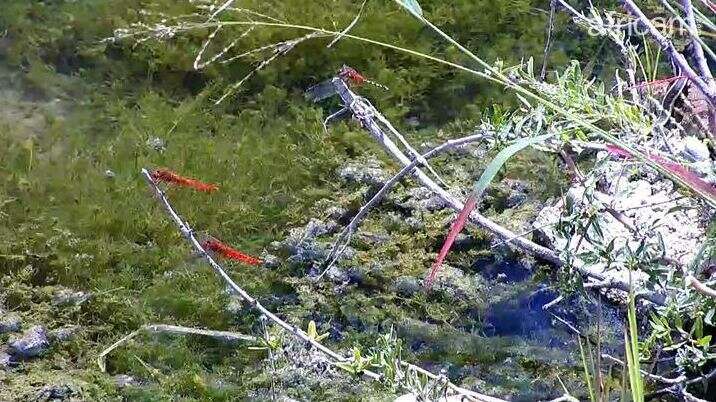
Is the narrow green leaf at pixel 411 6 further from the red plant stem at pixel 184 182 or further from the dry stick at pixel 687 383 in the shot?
the red plant stem at pixel 184 182

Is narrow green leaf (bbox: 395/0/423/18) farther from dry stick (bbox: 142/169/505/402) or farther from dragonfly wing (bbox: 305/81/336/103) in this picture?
dragonfly wing (bbox: 305/81/336/103)

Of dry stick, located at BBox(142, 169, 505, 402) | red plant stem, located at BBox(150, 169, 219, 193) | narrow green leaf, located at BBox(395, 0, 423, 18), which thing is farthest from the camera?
red plant stem, located at BBox(150, 169, 219, 193)

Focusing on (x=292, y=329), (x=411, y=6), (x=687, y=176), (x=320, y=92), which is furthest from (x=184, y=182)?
(x=687, y=176)

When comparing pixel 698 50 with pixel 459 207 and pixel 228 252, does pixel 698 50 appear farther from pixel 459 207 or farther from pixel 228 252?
pixel 228 252

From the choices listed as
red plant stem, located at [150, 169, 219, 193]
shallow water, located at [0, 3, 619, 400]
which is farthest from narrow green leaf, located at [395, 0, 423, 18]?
red plant stem, located at [150, 169, 219, 193]

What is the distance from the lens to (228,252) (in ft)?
6.80

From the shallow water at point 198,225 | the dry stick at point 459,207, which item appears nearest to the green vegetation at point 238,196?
the shallow water at point 198,225

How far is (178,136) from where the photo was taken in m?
2.50

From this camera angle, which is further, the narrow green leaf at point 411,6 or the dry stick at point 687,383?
the dry stick at point 687,383

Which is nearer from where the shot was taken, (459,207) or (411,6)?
(411,6)

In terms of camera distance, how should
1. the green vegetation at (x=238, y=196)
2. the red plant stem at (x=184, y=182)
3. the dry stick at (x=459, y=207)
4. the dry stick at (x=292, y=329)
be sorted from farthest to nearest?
the red plant stem at (x=184, y=182)
the green vegetation at (x=238, y=196)
the dry stick at (x=459, y=207)
the dry stick at (x=292, y=329)

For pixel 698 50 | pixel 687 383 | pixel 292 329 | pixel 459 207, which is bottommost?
pixel 687 383

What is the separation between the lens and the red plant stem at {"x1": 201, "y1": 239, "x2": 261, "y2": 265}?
6.75 ft

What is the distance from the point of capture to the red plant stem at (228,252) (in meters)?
2.06
